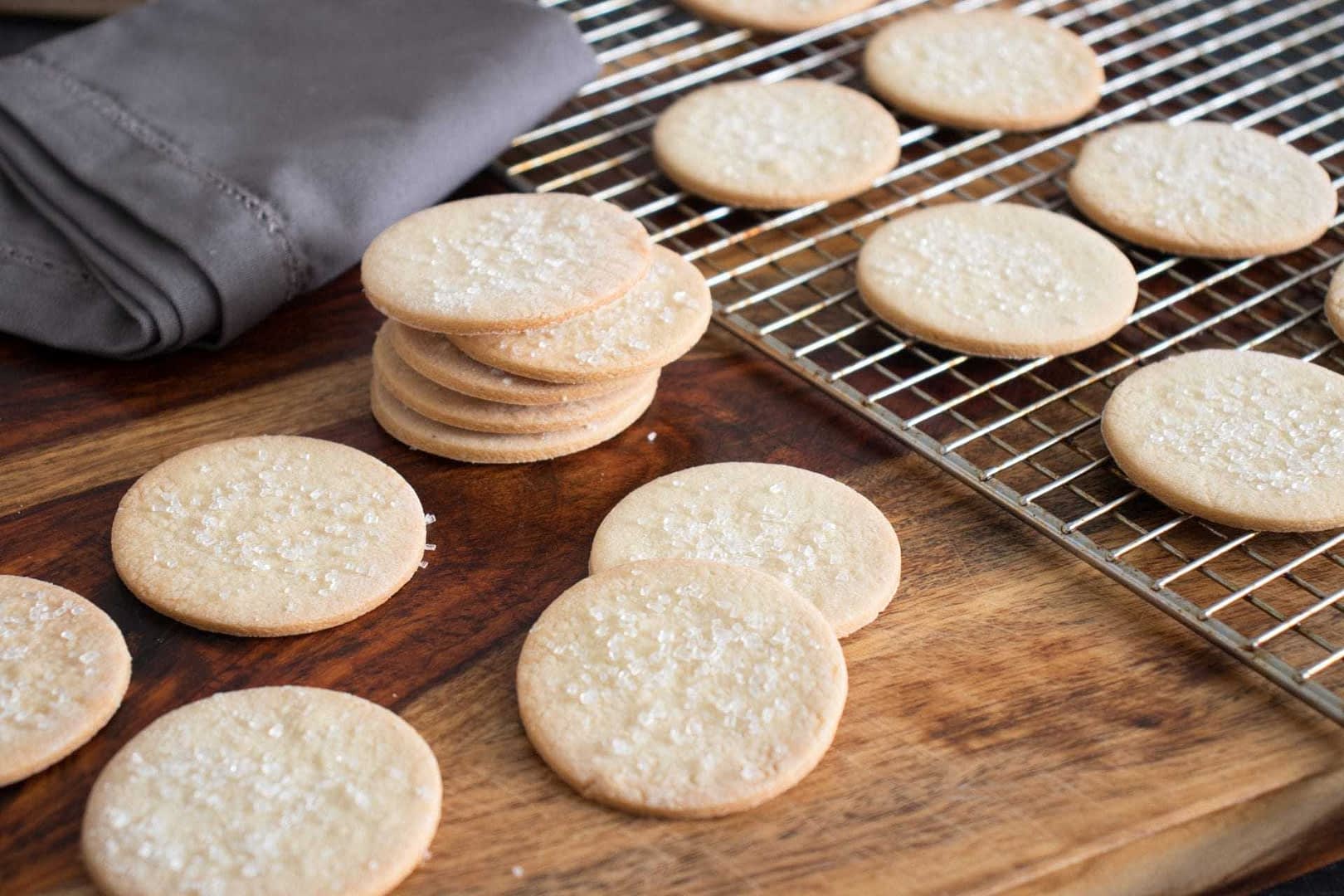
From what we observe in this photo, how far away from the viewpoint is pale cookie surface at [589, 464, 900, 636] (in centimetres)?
115

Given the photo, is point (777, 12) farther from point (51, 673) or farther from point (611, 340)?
point (51, 673)

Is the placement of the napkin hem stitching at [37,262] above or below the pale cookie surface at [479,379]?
below

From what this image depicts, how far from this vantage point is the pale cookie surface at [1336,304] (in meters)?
1.44

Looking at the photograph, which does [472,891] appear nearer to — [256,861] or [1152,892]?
[256,861]

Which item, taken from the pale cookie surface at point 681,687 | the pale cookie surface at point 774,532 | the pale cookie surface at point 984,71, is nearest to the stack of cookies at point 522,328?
the pale cookie surface at point 774,532

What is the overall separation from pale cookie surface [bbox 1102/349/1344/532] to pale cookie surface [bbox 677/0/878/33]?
0.77 m

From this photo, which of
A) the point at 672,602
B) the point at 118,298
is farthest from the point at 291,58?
the point at 672,602

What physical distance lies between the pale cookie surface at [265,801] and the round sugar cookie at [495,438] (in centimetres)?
31

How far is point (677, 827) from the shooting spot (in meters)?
0.99

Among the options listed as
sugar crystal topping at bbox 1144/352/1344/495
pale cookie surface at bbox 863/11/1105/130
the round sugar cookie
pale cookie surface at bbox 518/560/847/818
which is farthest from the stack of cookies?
pale cookie surface at bbox 863/11/1105/130

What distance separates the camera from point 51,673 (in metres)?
1.05

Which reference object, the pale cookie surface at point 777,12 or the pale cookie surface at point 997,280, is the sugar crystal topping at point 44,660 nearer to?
the pale cookie surface at point 997,280

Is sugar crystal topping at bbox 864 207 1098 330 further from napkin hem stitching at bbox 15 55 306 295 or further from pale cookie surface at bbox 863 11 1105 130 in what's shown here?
napkin hem stitching at bbox 15 55 306 295

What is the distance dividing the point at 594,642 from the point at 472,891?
20cm
